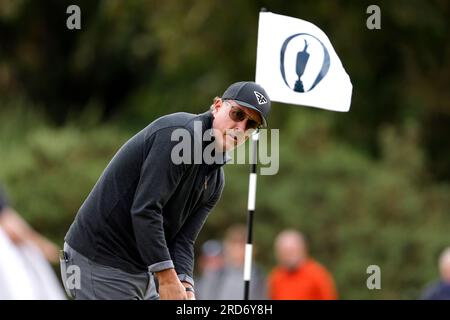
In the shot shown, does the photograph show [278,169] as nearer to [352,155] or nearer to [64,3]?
[352,155]

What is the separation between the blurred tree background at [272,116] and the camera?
1683cm

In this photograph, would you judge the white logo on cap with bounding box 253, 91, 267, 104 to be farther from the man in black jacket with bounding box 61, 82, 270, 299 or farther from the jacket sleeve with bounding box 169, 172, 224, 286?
the jacket sleeve with bounding box 169, 172, 224, 286

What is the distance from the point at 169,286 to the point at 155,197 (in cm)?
53

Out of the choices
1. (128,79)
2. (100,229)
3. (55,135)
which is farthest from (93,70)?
(100,229)

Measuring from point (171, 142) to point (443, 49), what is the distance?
1483 centimetres

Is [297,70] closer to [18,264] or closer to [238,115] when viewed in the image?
[238,115]

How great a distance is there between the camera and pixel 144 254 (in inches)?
233

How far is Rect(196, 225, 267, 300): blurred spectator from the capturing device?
11961 mm

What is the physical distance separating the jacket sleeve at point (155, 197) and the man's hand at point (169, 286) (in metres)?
0.05

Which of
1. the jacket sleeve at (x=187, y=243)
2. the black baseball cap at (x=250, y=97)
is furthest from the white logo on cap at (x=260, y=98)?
the jacket sleeve at (x=187, y=243)

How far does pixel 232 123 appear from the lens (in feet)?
20.0

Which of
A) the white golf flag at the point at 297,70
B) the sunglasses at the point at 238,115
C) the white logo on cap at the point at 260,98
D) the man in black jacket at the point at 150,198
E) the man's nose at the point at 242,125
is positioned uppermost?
the white golf flag at the point at 297,70

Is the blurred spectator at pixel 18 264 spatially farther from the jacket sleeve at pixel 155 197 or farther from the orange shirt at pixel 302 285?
the orange shirt at pixel 302 285
